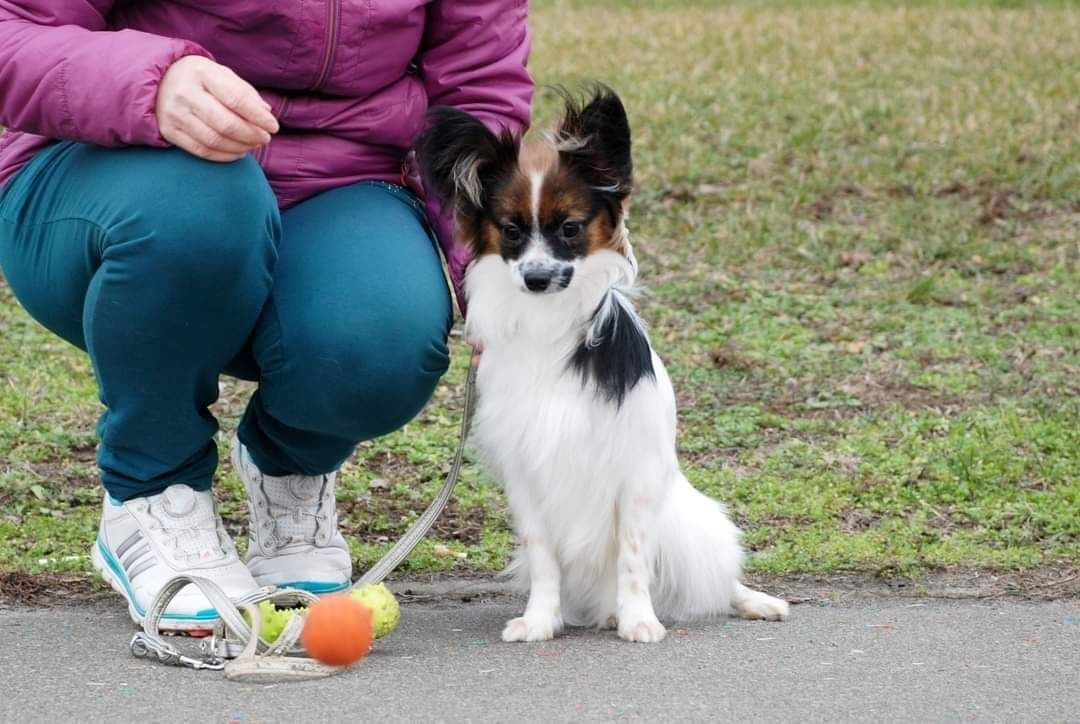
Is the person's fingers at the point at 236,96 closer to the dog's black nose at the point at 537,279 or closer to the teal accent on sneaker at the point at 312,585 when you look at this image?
the dog's black nose at the point at 537,279

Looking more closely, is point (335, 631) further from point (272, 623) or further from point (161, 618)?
point (161, 618)

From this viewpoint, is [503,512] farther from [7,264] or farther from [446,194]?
[7,264]

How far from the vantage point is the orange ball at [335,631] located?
267 centimetres

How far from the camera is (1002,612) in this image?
10.5 feet

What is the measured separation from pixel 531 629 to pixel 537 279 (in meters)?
0.70

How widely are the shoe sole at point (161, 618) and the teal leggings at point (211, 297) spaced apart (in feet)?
0.59

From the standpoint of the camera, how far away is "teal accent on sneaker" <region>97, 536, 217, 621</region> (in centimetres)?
295

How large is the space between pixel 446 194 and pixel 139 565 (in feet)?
3.15

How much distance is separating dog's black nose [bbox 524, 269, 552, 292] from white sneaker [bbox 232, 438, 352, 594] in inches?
27.8

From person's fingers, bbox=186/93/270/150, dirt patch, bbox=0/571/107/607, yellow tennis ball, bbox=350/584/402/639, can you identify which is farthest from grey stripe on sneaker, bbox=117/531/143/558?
person's fingers, bbox=186/93/270/150

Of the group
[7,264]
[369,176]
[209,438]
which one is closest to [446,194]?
[369,176]

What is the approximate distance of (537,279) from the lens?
3.01 metres

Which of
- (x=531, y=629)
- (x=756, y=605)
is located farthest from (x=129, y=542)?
(x=756, y=605)

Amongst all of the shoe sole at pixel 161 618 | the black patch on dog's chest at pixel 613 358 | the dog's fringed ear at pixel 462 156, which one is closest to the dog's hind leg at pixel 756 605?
the black patch on dog's chest at pixel 613 358
